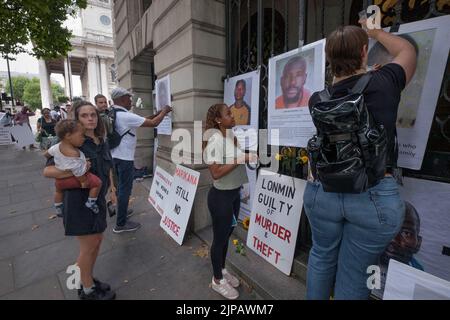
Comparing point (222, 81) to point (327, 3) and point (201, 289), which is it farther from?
point (201, 289)

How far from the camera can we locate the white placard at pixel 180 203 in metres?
3.55

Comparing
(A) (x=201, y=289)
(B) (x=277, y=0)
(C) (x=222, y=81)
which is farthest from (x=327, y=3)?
(A) (x=201, y=289)

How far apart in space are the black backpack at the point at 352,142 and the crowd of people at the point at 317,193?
2.1 inches

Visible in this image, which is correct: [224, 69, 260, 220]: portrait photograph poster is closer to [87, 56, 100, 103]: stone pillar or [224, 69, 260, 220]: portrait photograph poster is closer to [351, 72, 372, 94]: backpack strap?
[351, 72, 372, 94]: backpack strap

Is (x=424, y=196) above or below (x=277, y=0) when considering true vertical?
below

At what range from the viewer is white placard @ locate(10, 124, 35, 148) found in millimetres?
13844

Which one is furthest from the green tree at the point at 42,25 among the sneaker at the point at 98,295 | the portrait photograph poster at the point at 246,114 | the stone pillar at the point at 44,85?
the stone pillar at the point at 44,85

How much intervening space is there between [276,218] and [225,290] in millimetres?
928

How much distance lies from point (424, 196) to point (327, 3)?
3.58 meters

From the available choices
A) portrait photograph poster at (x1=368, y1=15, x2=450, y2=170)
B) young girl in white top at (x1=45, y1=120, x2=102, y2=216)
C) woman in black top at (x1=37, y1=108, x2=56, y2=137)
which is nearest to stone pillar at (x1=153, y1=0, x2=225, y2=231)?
young girl in white top at (x1=45, y1=120, x2=102, y2=216)

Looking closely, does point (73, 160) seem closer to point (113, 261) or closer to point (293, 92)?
point (113, 261)

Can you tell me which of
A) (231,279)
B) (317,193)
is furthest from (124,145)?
(317,193)

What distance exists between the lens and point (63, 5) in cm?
957

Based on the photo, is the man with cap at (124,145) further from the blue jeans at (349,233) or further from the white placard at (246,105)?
the blue jeans at (349,233)
